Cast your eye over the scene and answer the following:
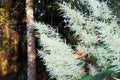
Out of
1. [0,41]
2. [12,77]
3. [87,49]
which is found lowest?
[12,77]

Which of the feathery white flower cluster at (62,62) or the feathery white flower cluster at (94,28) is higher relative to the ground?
the feathery white flower cluster at (94,28)

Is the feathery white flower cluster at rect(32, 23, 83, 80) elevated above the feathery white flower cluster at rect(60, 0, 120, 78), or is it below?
below

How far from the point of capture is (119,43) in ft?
4.27

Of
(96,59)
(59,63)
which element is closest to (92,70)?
(96,59)

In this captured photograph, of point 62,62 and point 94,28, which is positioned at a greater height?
point 94,28

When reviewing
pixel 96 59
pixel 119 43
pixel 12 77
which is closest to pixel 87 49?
pixel 96 59

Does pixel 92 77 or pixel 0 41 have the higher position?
pixel 92 77

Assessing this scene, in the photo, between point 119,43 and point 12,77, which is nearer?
point 119,43

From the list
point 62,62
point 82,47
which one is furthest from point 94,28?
point 62,62

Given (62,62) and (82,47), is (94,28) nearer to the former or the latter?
(82,47)

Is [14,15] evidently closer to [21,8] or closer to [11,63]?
[21,8]

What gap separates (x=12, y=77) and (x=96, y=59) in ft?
32.4

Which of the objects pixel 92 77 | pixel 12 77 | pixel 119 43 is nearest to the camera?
pixel 119 43

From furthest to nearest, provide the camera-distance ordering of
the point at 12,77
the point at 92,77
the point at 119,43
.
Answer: the point at 12,77
the point at 92,77
the point at 119,43
